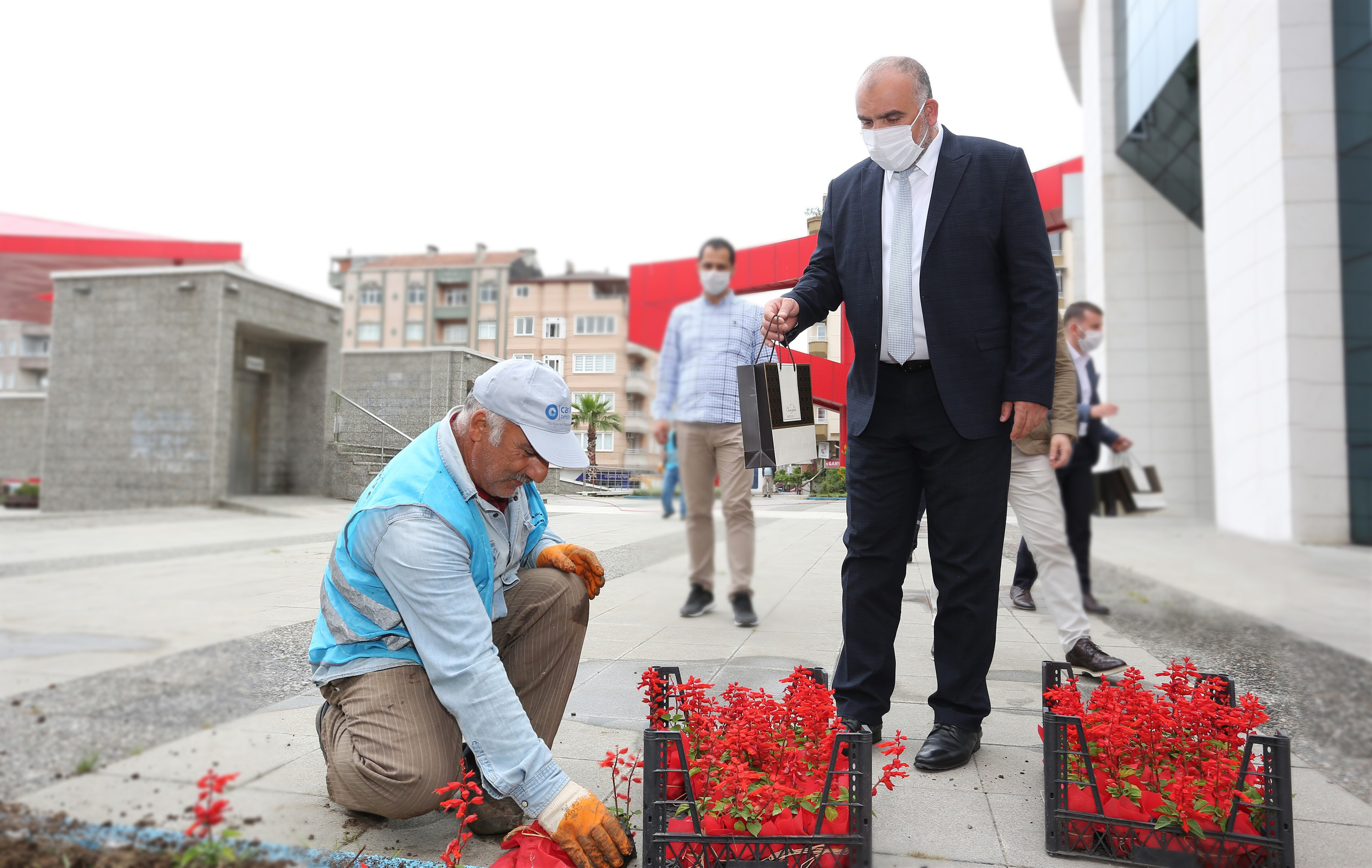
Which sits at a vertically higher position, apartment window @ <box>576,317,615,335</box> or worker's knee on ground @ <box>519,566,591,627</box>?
apartment window @ <box>576,317,615,335</box>

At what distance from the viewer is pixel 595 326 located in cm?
288

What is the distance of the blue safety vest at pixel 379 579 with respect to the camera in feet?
6.36

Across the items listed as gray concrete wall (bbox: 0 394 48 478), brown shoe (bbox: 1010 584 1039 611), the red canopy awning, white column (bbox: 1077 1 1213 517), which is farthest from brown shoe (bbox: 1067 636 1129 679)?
white column (bbox: 1077 1 1213 517)

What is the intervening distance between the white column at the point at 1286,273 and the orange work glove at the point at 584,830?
377 inches

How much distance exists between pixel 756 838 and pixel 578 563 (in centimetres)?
89

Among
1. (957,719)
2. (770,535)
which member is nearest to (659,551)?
(770,535)

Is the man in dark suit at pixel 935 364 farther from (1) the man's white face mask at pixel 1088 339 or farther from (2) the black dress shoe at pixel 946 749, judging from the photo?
(1) the man's white face mask at pixel 1088 339

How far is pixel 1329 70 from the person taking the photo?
877cm

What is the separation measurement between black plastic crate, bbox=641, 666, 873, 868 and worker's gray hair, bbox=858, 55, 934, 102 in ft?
5.42

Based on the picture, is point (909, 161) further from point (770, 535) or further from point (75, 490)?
point (75, 490)

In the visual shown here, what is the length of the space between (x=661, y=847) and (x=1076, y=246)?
17.1 m

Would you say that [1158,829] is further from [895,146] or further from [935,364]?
[895,146]

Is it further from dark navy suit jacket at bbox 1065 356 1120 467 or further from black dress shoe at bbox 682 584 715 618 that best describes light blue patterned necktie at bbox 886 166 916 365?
dark navy suit jacket at bbox 1065 356 1120 467

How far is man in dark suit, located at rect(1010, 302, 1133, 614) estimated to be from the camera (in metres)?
4.42
